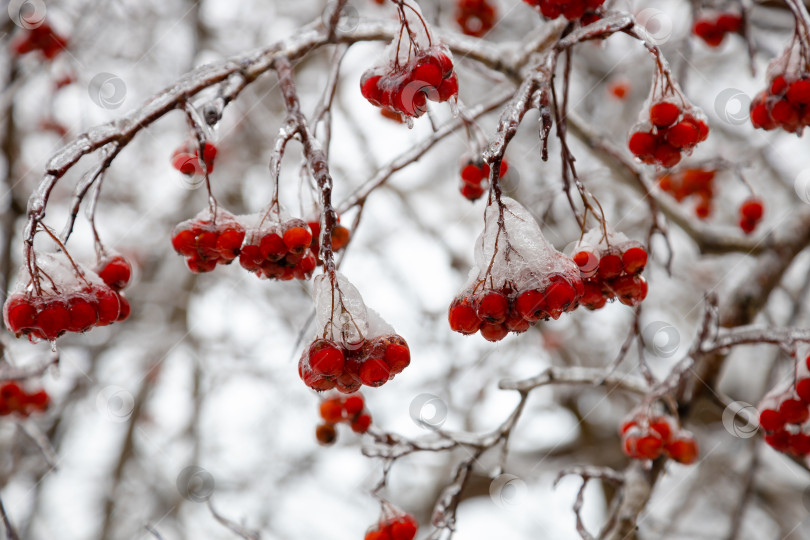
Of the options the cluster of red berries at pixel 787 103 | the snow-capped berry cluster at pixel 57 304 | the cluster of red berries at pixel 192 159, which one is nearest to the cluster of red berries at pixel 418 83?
the cluster of red berries at pixel 192 159

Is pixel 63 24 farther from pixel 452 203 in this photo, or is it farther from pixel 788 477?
pixel 788 477

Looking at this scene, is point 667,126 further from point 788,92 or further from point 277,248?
point 277,248

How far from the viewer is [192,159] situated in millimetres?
1731

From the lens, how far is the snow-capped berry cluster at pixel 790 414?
1.83 m

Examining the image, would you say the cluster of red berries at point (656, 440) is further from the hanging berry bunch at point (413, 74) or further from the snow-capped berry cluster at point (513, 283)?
the hanging berry bunch at point (413, 74)

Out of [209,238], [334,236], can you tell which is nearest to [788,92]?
[334,236]

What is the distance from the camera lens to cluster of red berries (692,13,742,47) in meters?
3.05

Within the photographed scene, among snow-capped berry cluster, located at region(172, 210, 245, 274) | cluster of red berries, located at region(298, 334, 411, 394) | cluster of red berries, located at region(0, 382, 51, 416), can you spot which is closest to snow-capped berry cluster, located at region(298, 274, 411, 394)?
cluster of red berries, located at region(298, 334, 411, 394)

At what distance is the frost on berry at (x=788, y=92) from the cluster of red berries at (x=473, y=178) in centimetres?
64

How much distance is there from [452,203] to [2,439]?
4.37 metres

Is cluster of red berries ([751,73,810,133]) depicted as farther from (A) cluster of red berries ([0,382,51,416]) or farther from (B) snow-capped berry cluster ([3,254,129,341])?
(A) cluster of red berries ([0,382,51,416])

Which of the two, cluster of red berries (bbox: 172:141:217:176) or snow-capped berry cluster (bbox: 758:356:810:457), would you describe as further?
snow-capped berry cluster (bbox: 758:356:810:457)

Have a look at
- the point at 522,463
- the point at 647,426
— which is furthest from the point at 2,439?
the point at 647,426

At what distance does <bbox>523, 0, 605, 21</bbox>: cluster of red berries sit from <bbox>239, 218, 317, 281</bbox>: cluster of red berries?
673 millimetres
